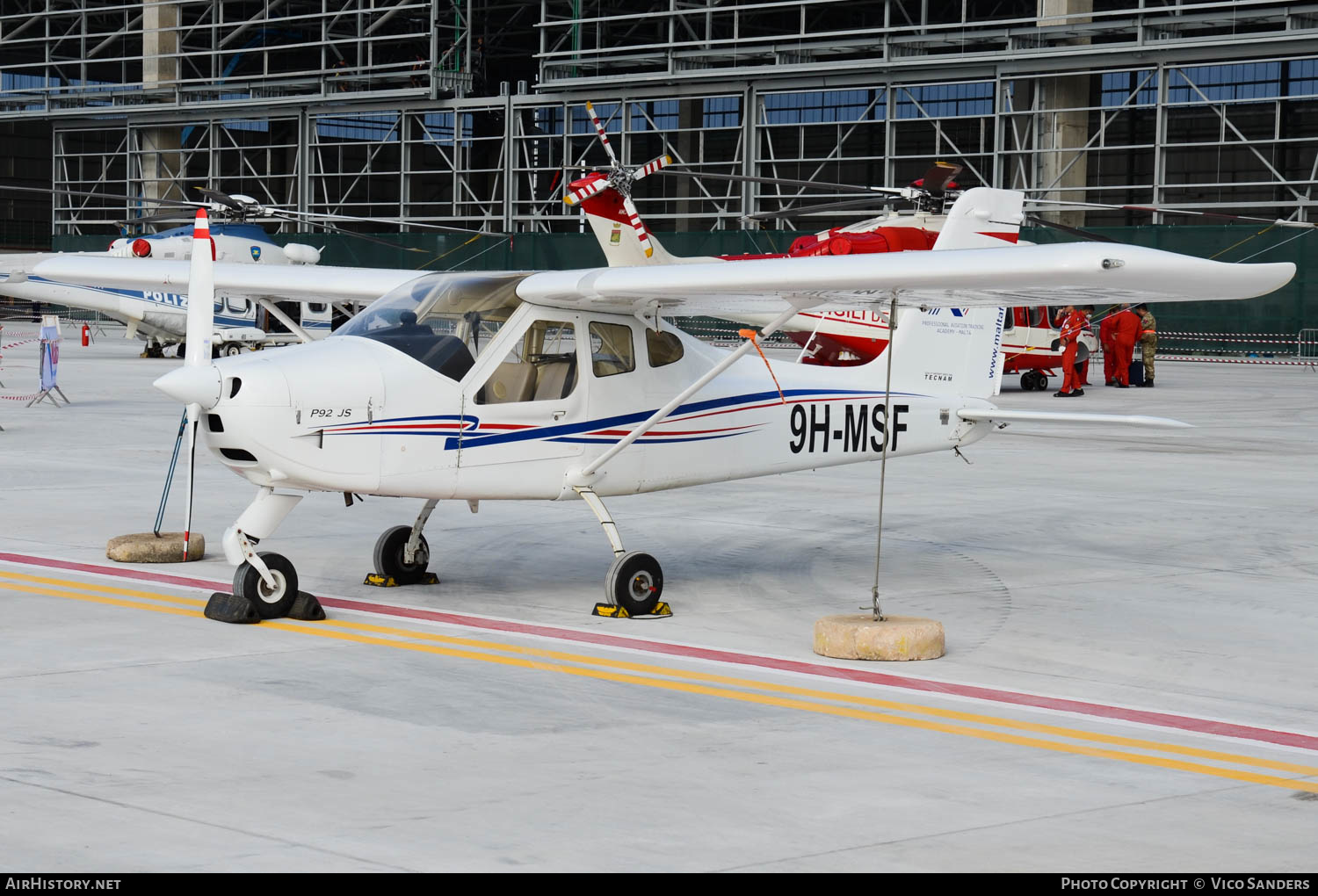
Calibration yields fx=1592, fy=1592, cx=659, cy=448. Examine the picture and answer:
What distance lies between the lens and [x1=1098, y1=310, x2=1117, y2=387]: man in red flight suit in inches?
1334

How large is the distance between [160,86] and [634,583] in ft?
180

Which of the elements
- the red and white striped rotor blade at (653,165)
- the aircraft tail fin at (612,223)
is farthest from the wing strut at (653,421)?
the aircraft tail fin at (612,223)

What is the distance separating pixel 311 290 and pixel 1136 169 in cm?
5006

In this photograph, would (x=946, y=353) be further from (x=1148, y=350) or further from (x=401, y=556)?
(x=1148, y=350)

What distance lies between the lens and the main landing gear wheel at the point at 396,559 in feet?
35.9

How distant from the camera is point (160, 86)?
59594 mm

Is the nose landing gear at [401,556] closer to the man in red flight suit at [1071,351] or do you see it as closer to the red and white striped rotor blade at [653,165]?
the red and white striped rotor blade at [653,165]

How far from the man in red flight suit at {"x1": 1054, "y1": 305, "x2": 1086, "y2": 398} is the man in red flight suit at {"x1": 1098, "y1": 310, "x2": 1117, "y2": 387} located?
2542 mm

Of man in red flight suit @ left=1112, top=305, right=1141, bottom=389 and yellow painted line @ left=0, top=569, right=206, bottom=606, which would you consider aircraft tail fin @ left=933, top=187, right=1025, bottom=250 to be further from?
man in red flight suit @ left=1112, top=305, right=1141, bottom=389

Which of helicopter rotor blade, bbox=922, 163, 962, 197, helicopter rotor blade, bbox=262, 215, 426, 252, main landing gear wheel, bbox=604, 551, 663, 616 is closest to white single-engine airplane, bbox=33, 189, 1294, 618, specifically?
main landing gear wheel, bbox=604, 551, 663, 616

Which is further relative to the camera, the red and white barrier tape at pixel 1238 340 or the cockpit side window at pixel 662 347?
→ the red and white barrier tape at pixel 1238 340

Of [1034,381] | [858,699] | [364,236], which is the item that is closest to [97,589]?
[858,699]

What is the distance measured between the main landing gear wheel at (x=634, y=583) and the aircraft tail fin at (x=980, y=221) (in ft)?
12.6

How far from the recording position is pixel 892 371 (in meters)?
12.0
